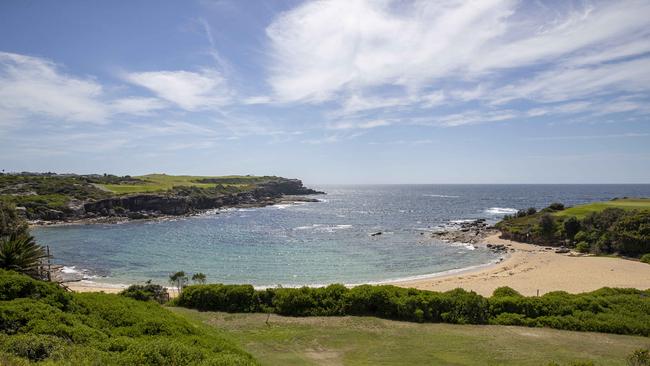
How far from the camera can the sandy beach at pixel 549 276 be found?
3866cm

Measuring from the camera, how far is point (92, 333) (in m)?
12.4

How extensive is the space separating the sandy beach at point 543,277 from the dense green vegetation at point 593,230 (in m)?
4.08

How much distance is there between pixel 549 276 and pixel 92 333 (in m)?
44.0

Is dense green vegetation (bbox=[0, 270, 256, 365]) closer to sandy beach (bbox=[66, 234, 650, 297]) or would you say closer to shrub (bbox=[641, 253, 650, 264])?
sandy beach (bbox=[66, 234, 650, 297])

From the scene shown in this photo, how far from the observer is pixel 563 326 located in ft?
70.6

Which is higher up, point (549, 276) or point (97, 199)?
point (97, 199)

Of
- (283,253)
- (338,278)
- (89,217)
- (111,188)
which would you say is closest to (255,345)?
(338,278)

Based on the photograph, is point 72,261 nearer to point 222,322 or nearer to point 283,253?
point 283,253

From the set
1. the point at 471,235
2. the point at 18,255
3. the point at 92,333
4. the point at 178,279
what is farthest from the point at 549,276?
the point at 18,255

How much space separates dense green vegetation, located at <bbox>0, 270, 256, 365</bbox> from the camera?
9969 millimetres

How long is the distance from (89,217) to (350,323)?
9730 cm

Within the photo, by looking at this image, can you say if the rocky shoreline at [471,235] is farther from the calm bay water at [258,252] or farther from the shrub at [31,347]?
the shrub at [31,347]

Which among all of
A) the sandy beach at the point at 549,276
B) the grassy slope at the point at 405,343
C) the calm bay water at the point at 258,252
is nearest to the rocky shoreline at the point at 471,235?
the calm bay water at the point at 258,252

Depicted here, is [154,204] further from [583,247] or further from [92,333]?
[92,333]
